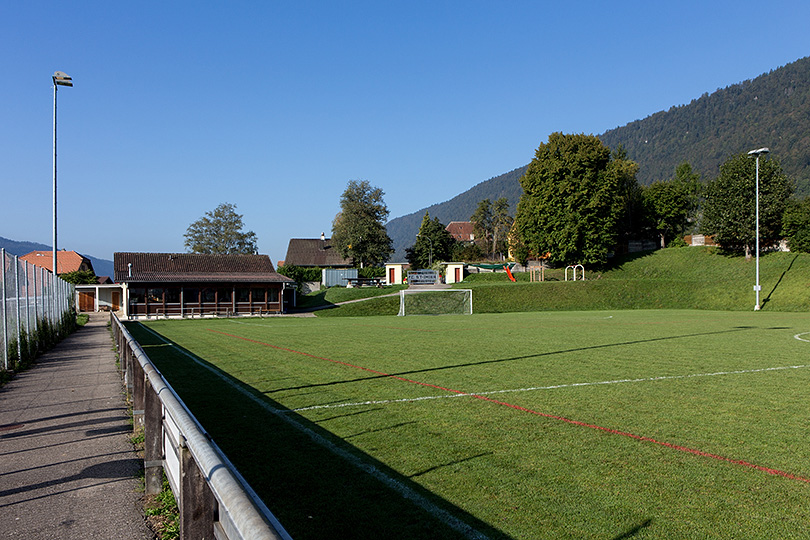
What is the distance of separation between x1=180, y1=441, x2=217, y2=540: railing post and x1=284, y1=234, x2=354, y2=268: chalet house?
82.9m

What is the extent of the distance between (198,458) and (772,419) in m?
7.27

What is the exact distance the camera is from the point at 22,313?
14.8m

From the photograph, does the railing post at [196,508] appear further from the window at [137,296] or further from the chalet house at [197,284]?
the window at [137,296]

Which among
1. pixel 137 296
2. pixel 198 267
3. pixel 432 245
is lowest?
pixel 137 296

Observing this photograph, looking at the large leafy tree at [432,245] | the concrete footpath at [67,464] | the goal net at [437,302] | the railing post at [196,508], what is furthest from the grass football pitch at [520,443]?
the large leafy tree at [432,245]

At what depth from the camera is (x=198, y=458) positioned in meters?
2.42

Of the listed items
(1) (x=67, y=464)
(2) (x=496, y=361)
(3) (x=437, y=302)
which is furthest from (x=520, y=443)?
(3) (x=437, y=302)

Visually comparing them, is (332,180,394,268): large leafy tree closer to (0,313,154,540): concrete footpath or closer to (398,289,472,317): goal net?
(398,289,472,317): goal net

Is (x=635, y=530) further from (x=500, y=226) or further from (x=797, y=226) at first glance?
(x=500, y=226)

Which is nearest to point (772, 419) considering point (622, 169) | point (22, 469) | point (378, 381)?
point (378, 381)

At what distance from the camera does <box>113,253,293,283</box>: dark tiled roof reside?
48844 mm

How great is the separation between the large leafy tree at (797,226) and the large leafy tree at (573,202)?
1401cm

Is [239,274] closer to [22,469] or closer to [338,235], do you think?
[338,235]

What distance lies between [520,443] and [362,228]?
72.1 meters
